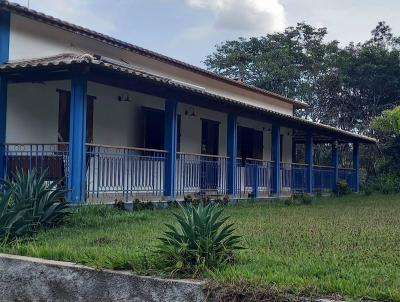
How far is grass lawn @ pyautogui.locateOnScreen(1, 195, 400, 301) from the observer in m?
5.04

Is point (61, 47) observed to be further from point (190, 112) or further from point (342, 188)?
point (342, 188)

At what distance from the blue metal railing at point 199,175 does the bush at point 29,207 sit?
4992 mm

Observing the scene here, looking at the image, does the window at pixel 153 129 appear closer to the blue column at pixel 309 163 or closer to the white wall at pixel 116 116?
the white wall at pixel 116 116

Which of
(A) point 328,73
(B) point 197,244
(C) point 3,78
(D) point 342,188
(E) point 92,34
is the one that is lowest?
(B) point 197,244

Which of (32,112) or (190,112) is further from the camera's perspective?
(190,112)

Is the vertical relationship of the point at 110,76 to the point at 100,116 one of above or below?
above

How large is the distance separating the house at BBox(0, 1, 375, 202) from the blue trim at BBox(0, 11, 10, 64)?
19 millimetres

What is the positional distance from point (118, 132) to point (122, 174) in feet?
7.68

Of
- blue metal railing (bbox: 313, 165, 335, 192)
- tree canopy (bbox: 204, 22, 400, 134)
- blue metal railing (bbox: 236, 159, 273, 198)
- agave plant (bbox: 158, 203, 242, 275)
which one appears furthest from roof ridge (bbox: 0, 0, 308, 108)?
tree canopy (bbox: 204, 22, 400, 134)

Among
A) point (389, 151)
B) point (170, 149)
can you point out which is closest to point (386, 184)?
point (389, 151)

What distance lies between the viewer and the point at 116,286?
575cm

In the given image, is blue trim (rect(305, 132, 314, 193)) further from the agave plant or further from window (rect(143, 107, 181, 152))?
the agave plant

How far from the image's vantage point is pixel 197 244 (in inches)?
229

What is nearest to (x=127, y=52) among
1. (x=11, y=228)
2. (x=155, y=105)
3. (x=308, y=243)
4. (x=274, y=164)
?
(x=155, y=105)
